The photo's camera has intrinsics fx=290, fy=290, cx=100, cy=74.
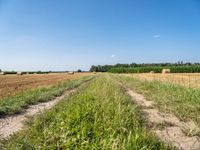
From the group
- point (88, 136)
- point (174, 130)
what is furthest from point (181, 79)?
point (88, 136)

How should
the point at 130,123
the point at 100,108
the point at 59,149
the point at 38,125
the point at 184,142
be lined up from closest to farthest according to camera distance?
the point at 59,149, the point at 184,142, the point at 130,123, the point at 38,125, the point at 100,108

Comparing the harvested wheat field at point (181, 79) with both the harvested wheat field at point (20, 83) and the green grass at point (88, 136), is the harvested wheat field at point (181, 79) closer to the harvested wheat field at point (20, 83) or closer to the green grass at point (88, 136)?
the harvested wheat field at point (20, 83)

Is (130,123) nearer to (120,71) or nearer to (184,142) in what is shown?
(184,142)

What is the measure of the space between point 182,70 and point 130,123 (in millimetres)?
76476

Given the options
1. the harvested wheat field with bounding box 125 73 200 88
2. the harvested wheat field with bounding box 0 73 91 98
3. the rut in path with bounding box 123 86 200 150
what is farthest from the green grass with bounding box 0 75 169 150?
the harvested wheat field with bounding box 125 73 200 88

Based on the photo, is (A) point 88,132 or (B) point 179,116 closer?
(A) point 88,132

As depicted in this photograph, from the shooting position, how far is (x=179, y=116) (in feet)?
28.2

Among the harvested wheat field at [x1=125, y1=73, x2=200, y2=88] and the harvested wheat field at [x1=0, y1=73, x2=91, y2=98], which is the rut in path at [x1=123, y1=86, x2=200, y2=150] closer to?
the harvested wheat field at [x1=0, y1=73, x2=91, y2=98]

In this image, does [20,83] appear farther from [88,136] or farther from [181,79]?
[88,136]

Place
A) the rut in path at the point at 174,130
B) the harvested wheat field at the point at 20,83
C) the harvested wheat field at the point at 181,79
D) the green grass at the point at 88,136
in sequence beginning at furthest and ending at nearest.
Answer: the harvested wheat field at the point at 181,79, the harvested wheat field at the point at 20,83, the rut in path at the point at 174,130, the green grass at the point at 88,136

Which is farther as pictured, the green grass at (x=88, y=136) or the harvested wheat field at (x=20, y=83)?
the harvested wheat field at (x=20, y=83)

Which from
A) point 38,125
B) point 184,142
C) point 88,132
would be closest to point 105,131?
point 88,132

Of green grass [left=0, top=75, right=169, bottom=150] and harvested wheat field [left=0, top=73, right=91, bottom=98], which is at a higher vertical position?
green grass [left=0, top=75, right=169, bottom=150]

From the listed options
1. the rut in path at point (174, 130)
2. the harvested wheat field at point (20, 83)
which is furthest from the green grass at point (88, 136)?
the harvested wheat field at point (20, 83)
